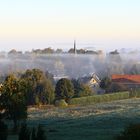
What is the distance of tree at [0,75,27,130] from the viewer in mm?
35219

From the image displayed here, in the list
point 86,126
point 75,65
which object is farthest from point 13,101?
point 75,65

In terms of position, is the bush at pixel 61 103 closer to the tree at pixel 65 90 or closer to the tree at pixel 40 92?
the tree at pixel 40 92

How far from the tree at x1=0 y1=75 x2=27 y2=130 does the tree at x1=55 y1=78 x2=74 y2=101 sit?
1083 inches

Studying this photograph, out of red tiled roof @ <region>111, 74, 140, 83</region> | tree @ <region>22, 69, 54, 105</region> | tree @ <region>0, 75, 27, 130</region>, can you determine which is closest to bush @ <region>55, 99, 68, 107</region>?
tree @ <region>22, 69, 54, 105</region>

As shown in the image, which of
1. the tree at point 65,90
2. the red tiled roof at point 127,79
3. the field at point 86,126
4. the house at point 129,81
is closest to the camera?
the field at point 86,126

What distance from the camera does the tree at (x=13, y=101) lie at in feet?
116

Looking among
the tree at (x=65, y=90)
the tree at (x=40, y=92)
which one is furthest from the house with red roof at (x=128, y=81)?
the tree at (x=40, y=92)

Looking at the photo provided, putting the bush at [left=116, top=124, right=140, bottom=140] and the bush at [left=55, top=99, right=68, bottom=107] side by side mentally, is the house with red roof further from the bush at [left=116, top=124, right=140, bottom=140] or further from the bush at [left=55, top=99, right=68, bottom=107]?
the bush at [left=116, top=124, right=140, bottom=140]

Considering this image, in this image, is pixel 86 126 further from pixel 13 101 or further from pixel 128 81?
pixel 128 81

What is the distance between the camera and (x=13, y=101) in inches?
1404

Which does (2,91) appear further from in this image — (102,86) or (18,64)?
(18,64)

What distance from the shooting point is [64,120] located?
1646 inches

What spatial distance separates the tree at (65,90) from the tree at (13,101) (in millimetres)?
27519

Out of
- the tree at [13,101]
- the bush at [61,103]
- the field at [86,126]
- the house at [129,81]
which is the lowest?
the bush at [61,103]
